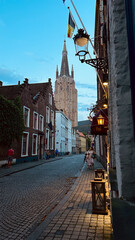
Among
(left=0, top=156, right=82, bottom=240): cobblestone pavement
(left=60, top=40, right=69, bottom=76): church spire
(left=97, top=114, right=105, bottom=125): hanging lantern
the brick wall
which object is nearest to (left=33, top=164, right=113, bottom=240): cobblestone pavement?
(left=0, top=156, right=82, bottom=240): cobblestone pavement

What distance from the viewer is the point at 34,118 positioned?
23.7 meters

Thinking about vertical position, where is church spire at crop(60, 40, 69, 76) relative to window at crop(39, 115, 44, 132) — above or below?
above

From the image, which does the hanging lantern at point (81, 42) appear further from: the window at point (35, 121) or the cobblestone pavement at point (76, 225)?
the window at point (35, 121)

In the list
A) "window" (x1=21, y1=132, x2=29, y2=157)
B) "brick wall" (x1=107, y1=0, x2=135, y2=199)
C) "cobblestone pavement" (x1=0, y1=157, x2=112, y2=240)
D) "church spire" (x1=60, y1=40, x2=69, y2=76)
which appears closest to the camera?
"brick wall" (x1=107, y1=0, x2=135, y2=199)

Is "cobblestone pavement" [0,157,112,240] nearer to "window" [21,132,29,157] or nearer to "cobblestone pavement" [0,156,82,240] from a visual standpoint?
"cobblestone pavement" [0,156,82,240]

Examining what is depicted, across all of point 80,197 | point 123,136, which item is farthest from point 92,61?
point 123,136

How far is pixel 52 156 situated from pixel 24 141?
1093 centimetres

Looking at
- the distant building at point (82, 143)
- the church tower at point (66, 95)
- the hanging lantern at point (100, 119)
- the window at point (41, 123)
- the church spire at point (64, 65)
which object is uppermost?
the church spire at point (64, 65)

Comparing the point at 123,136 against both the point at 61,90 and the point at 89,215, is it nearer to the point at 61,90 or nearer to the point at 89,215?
the point at 89,215

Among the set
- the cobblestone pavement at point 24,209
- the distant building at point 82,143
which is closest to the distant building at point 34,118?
the cobblestone pavement at point 24,209

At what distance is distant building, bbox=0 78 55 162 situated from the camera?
64.5 ft

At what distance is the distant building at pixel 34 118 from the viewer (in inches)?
774

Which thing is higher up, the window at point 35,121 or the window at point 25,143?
the window at point 35,121

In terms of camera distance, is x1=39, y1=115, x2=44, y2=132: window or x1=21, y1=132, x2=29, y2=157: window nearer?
x1=21, y1=132, x2=29, y2=157: window
